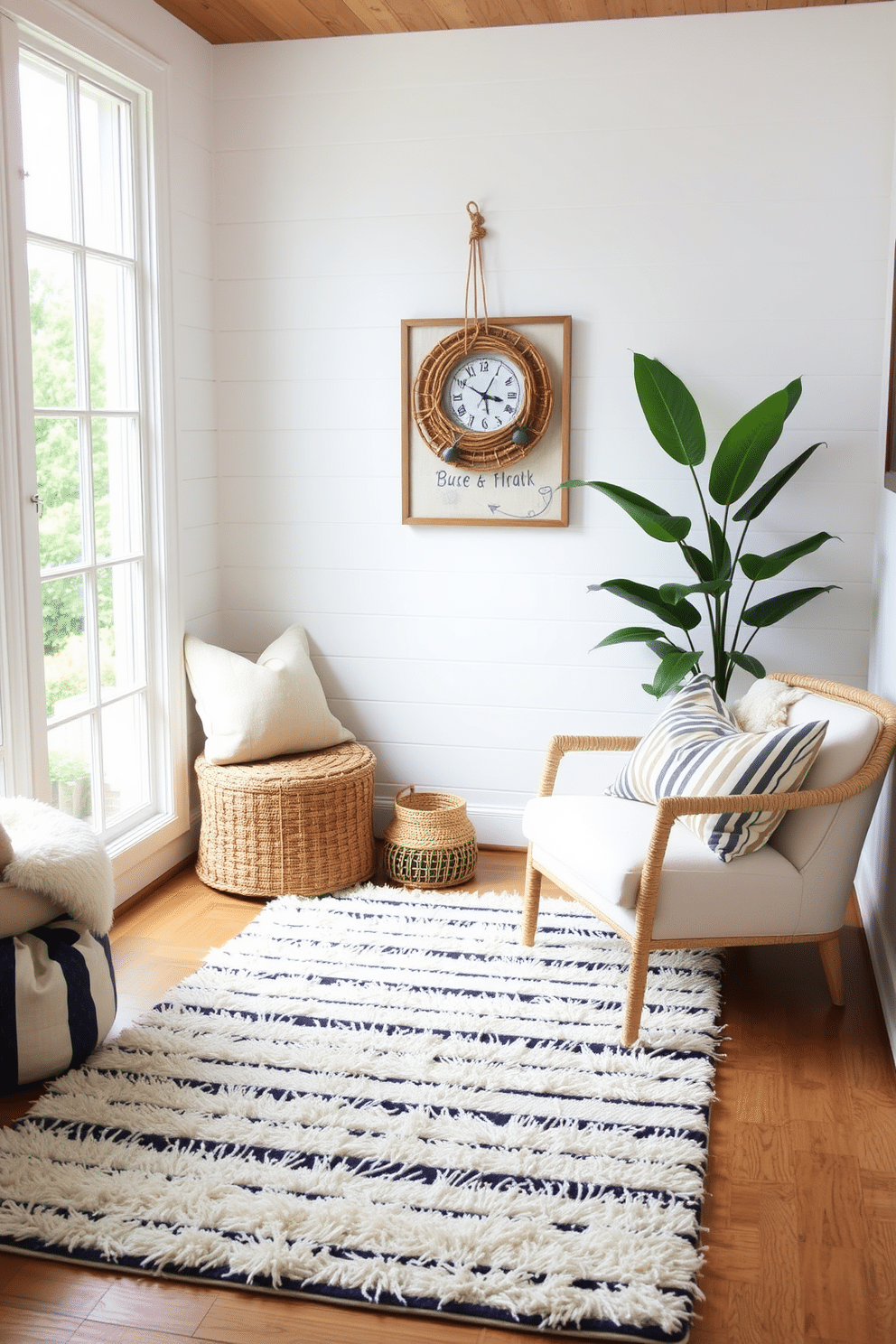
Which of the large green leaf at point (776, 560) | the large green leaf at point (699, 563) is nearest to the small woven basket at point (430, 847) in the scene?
the large green leaf at point (699, 563)

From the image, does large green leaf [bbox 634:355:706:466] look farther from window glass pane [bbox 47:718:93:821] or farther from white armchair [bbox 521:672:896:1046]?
window glass pane [bbox 47:718:93:821]

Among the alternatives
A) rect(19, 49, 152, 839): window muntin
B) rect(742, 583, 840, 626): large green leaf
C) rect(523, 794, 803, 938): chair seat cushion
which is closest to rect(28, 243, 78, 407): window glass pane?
rect(19, 49, 152, 839): window muntin

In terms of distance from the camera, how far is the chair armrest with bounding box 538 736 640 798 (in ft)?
10.8

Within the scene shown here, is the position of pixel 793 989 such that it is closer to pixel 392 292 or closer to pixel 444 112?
pixel 392 292

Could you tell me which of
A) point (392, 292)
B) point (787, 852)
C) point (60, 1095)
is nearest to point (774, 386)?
point (392, 292)

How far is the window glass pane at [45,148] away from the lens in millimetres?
2969

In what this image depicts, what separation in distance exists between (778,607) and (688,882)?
3.64 ft

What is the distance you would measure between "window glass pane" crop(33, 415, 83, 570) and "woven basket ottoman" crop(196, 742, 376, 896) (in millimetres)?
819

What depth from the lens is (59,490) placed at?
10.5ft

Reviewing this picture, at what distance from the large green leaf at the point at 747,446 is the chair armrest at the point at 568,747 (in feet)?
2.46

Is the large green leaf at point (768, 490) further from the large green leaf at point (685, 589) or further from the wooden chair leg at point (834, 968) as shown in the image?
the wooden chair leg at point (834, 968)

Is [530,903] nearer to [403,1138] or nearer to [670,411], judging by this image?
[403,1138]

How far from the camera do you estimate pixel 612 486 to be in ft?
11.4

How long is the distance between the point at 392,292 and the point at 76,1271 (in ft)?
9.73
